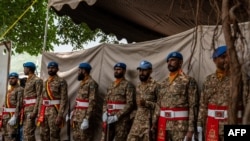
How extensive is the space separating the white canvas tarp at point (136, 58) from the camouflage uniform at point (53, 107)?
38 cm

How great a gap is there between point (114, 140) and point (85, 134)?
629mm

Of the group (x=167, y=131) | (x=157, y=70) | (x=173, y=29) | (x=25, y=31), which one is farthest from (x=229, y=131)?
(x=25, y=31)

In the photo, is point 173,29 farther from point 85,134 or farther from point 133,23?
point 85,134

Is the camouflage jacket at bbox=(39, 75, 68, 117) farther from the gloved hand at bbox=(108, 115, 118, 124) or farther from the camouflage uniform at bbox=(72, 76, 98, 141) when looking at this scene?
the gloved hand at bbox=(108, 115, 118, 124)

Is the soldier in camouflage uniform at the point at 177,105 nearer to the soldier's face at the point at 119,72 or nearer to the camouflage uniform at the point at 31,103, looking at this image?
the soldier's face at the point at 119,72

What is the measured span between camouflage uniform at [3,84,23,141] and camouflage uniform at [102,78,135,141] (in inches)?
97.8

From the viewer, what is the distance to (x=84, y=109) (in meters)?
6.93

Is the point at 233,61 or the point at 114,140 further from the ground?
the point at 233,61

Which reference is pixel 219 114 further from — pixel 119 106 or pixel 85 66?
pixel 85 66

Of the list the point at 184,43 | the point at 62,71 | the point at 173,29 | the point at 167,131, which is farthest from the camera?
the point at 173,29

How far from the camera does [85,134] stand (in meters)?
6.88

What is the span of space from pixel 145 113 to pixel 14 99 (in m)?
3.57

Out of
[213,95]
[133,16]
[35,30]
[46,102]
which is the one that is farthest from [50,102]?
[35,30]

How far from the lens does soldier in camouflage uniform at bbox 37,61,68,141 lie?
7.22 metres
